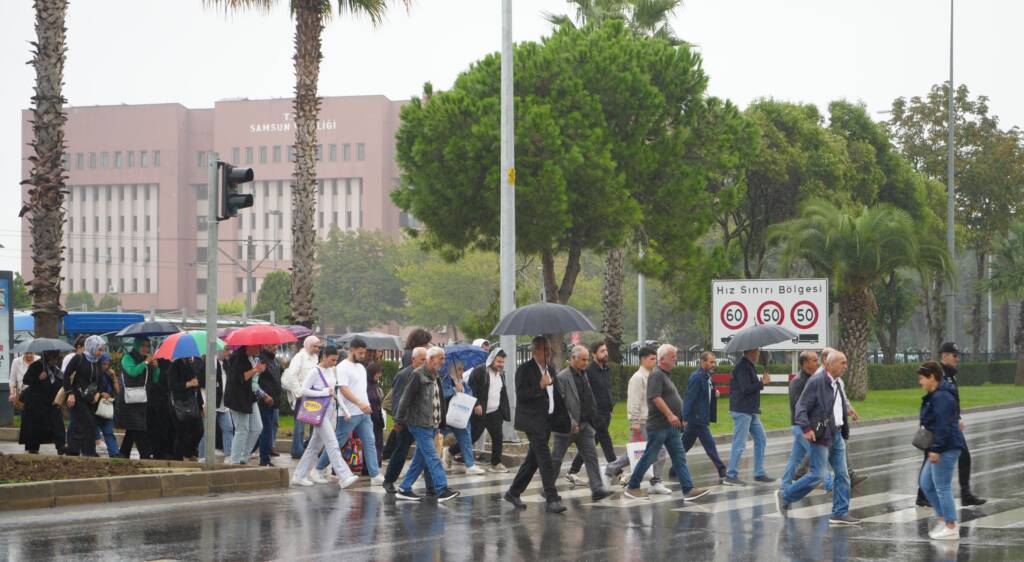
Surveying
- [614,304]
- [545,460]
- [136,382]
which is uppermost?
[614,304]

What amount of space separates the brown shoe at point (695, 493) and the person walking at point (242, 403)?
5.56 m

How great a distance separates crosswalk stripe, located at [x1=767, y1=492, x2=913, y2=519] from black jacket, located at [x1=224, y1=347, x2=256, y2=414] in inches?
263

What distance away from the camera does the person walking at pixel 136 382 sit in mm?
16406

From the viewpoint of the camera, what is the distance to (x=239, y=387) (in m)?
15.7

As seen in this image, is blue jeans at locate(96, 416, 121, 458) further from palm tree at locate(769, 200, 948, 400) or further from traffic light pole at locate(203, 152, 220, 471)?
palm tree at locate(769, 200, 948, 400)

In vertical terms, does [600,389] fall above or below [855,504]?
above

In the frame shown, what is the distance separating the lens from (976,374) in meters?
58.3

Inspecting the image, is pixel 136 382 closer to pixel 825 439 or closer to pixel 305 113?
pixel 825 439

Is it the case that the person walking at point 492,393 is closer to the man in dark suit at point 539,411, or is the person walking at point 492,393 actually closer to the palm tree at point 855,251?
the man in dark suit at point 539,411

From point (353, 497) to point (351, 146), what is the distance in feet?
381

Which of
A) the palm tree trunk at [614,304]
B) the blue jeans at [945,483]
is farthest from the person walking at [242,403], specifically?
the palm tree trunk at [614,304]

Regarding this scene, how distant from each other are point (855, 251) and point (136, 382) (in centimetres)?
2673

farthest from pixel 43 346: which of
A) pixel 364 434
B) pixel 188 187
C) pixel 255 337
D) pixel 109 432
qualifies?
pixel 188 187

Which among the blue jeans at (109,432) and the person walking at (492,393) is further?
the blue jeans at (109,432)
